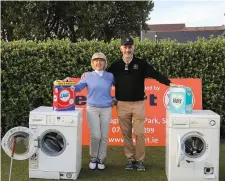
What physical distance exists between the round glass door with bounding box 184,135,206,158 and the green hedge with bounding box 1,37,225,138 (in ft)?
7.43

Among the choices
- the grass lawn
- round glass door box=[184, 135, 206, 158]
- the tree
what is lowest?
the grass lawn

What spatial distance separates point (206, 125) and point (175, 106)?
18.3 inches

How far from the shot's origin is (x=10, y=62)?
6570mm

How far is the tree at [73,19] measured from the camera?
1300 cm

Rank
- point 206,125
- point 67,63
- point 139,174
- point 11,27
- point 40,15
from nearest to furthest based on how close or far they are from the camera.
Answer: point 206,125
point 139,174
point 67,63
point 40,15
point 11,27

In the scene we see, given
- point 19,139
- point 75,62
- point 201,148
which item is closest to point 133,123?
point 201,148

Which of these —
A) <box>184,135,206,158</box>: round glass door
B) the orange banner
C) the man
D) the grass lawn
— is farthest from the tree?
<box>184,135,206,158</box>: round glass door

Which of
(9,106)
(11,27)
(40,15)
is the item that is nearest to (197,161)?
(9,106)

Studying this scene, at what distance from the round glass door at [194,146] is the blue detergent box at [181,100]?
34 cm

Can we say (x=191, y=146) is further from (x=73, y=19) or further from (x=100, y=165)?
(x=73, y=19)

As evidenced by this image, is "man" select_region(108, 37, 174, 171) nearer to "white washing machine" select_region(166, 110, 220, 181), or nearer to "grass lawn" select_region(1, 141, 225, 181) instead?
"grass lawn" select_region(1, 141, 225, 181)

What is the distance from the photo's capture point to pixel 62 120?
14.9 ft

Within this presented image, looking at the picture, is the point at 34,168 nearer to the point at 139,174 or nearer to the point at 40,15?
the point at 139,174

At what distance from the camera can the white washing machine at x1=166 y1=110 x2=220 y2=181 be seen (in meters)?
4.42
